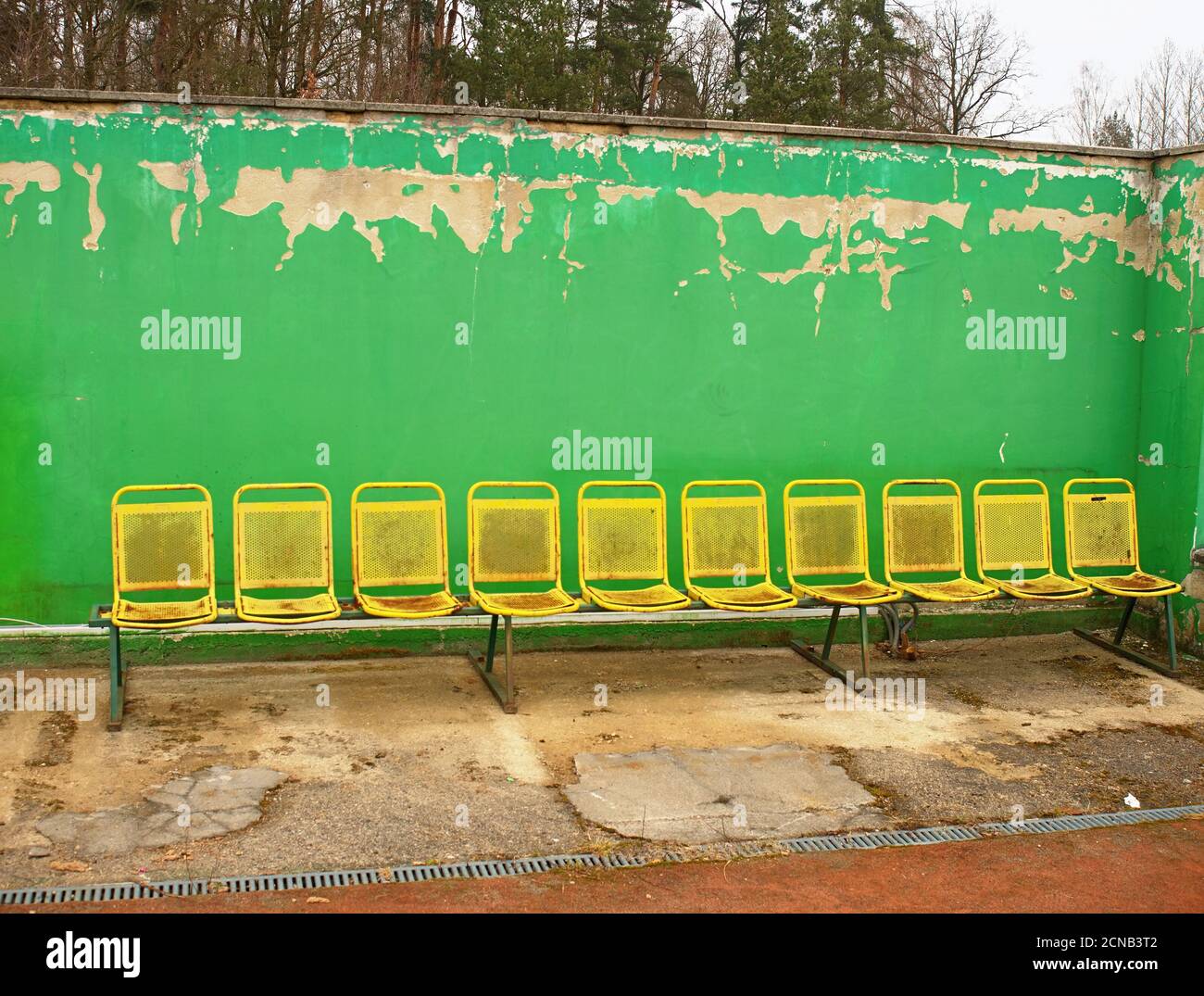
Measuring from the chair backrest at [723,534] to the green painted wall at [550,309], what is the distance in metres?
0.40

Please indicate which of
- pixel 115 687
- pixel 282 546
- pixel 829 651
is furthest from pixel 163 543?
pixel 829 651

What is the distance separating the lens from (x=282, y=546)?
6.33 meters

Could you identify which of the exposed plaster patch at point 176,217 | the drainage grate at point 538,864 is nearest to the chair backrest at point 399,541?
the exposed plaster patch at point 176,217

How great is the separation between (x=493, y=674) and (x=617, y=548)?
98 cm

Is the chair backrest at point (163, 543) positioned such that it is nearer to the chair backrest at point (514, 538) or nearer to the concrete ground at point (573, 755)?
the concrete ground at point (573, 755)

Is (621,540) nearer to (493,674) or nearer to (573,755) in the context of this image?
(493,674)

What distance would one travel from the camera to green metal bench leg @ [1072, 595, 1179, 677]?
23.1 ft

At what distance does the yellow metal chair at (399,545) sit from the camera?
641 centimetres

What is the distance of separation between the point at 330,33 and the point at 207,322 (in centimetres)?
1273

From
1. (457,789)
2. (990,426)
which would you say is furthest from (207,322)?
(990,426)

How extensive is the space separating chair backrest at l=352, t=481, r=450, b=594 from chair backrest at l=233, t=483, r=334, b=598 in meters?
0.18

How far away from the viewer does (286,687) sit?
20.7ft

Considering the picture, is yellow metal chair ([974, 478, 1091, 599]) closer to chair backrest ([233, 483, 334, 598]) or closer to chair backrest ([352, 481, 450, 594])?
chair backrest ([352, 481, 450, 594])
